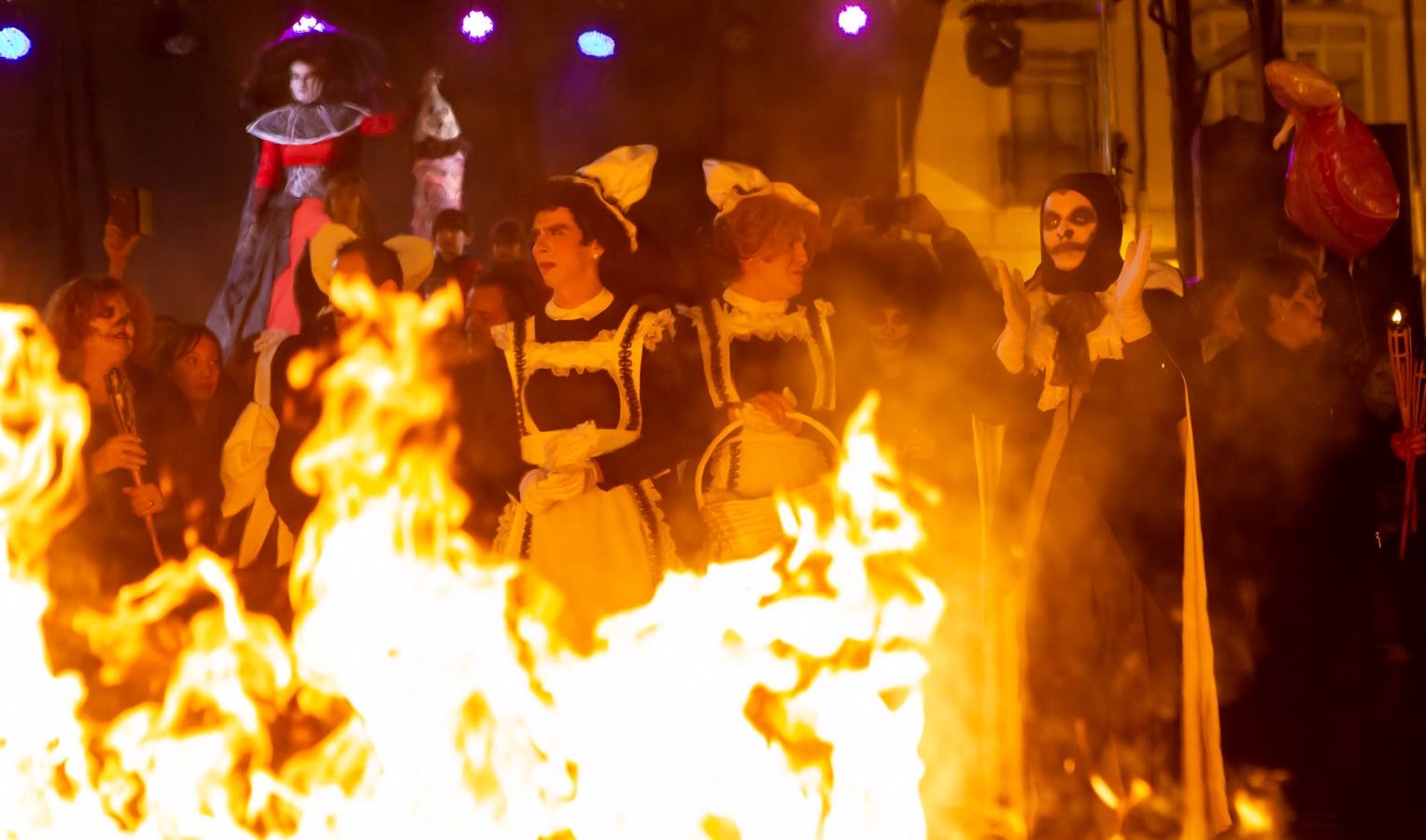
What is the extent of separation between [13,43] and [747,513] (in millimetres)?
4607

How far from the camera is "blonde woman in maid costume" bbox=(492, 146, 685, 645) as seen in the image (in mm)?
4184

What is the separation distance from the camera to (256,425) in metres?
5.11

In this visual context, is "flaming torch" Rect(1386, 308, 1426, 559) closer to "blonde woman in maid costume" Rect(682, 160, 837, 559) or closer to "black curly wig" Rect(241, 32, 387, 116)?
"blonde woman in maid costume" Rect(682, 160, 837, 559)

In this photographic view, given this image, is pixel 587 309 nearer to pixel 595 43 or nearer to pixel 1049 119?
pixel 595 43

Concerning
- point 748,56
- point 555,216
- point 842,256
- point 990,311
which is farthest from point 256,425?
point 748,56

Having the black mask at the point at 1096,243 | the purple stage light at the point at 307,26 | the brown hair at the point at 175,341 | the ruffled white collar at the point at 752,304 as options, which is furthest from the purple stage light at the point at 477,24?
the black mask at the point at 1096,243

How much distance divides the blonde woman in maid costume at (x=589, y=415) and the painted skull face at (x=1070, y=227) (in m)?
1.14

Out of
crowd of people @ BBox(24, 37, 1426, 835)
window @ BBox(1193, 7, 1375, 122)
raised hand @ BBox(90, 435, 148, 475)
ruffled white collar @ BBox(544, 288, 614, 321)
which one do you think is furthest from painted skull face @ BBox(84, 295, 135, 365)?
window @ BBox(1193, 7, 1375, 122)

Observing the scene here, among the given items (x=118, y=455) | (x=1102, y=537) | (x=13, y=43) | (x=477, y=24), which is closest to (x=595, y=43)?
(x=477, y=24)

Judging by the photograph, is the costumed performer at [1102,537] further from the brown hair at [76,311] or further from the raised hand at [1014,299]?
the brown hair at [76,311]

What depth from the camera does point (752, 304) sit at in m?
4.41

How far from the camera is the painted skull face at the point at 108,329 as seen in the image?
4.69 meters

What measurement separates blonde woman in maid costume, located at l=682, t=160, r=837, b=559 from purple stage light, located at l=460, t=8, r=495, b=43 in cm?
318

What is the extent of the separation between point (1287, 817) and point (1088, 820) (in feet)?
2.69
